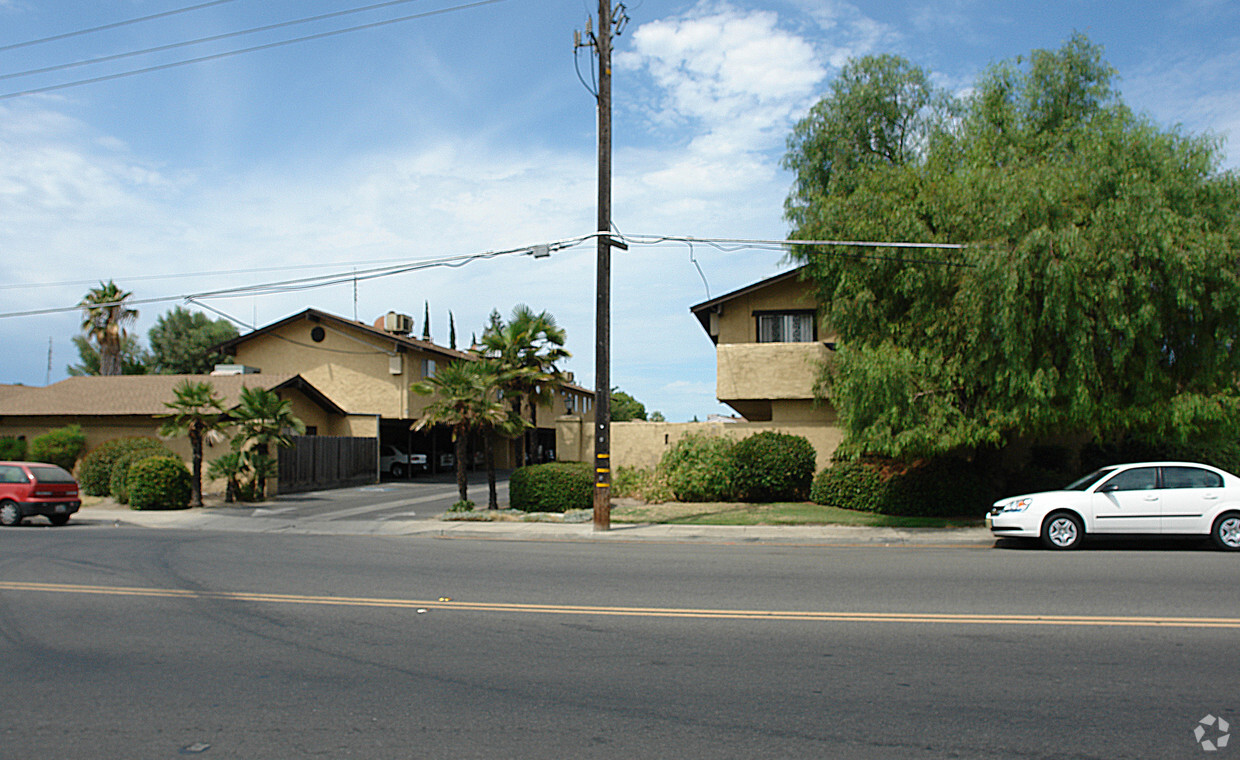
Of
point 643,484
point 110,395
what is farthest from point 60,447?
point 643,484

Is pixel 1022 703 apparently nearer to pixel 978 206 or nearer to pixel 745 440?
pixel 978 206

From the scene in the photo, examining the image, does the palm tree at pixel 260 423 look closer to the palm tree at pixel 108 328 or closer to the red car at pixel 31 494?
the red car at pixel 31 494

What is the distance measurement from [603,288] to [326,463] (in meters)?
17.9

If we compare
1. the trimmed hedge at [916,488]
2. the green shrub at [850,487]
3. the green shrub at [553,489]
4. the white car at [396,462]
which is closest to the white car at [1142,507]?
the trimmed hedge at [916,488]

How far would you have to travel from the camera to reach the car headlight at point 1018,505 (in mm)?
13453

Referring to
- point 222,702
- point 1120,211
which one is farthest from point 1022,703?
point 1120,211

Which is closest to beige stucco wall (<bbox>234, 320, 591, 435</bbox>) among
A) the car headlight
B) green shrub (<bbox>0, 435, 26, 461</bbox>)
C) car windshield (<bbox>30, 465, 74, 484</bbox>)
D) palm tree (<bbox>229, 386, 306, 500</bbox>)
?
green shrub (<bbox>0, 435, 26, 461</bbox>)

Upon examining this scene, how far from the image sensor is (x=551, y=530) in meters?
17.5

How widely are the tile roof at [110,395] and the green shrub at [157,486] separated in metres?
3.72

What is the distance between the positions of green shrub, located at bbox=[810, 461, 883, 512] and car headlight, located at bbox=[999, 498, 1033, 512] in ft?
14.8

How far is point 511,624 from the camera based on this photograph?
791 centimetres

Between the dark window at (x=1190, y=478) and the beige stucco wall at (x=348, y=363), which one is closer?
the dark window at (x=1190, y=478)

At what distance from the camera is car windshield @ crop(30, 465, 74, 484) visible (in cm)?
1958

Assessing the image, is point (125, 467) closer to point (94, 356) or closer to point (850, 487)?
point (850, 487)
